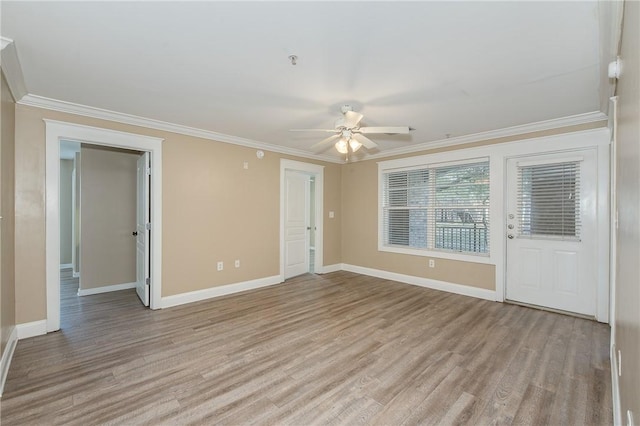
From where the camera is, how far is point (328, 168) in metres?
5.96

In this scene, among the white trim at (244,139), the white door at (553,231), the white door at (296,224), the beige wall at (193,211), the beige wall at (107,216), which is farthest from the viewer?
the white door at (296,224)

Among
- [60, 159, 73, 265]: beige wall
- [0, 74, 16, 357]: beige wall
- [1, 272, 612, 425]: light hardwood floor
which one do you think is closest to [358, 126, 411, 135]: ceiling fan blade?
[1, 272, 612, 425]: light hardwood floor

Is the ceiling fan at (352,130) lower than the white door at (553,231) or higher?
higher

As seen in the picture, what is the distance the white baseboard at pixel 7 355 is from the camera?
2127 millimetres

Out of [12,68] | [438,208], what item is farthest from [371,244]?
[12,68]

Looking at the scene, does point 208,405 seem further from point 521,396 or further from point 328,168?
point 328,168

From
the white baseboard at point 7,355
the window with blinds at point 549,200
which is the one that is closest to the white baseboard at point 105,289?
the white baseboard at point 7,355

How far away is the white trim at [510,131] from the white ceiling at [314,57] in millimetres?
168

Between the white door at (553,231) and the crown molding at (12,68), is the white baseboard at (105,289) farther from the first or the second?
the white door at (553,231)

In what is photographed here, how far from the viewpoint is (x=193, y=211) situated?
409 centimetres

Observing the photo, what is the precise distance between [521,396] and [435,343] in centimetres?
84

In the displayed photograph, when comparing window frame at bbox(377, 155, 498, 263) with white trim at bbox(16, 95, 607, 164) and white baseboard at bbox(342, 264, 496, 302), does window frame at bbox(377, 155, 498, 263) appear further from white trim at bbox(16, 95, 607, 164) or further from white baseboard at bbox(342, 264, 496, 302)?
white baseboard at bbox(342, 264, 496, 302)

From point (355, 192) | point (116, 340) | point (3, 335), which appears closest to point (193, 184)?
point (116, 340)

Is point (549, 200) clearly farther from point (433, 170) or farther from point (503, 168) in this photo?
point (433, 170)
